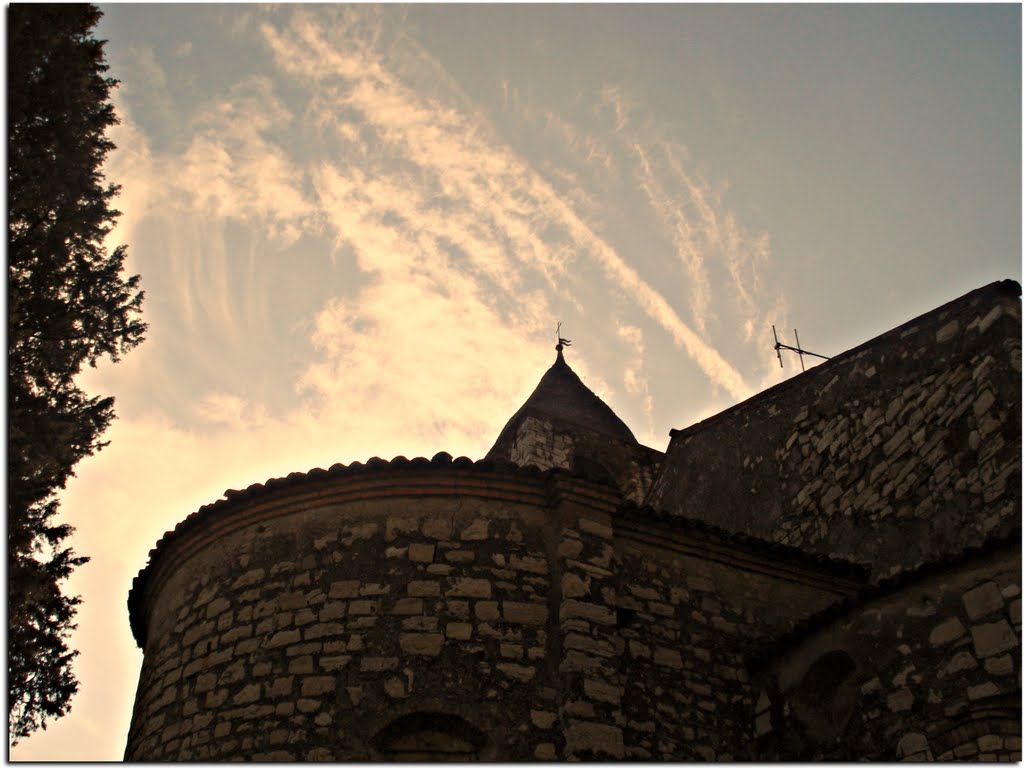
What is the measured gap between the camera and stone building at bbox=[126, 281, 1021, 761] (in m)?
8.20

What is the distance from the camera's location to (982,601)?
7859mm

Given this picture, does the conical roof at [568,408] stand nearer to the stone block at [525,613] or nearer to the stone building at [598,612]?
the stone building at [598,612]

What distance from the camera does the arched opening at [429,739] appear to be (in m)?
8.27

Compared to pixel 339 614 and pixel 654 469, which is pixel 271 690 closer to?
pixel 339 614

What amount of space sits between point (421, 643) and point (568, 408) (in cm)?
1562

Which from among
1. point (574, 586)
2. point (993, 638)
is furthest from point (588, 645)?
point (993, 638)

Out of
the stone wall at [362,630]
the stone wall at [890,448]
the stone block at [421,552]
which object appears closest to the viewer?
the stone wall at [362,630]

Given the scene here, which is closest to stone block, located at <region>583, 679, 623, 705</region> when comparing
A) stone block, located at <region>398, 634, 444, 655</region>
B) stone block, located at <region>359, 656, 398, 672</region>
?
stone block, located at <region>398, 634, 444, 655</region>

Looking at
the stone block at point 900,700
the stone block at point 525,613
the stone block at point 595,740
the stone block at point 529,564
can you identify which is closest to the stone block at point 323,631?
the stone block at point 525,613

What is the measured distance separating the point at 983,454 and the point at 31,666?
992 cm

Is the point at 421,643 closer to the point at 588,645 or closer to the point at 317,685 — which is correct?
the point at 317,685

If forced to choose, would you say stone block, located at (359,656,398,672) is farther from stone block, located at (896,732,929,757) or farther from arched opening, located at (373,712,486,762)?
stone block, located at (896,732,929,757)

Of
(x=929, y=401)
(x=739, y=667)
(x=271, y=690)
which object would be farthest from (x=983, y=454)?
(x=271, y=690)

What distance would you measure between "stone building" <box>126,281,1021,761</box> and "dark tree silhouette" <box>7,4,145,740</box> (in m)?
1.86
